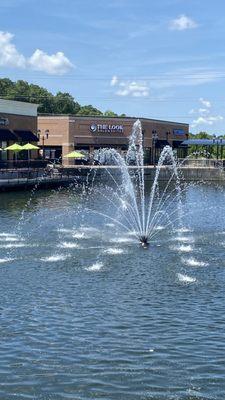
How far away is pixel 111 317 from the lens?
17.3 m

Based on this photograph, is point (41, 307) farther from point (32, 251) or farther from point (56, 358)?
point (32, 251)

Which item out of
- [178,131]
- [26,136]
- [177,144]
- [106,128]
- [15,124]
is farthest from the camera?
[178,131]

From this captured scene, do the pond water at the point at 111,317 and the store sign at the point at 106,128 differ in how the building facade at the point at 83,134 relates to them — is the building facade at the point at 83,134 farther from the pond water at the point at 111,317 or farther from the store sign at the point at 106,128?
the pond water at the point at 111,317

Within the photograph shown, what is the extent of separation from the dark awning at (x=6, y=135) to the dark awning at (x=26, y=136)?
1372 millimetres

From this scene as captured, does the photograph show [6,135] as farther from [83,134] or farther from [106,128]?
[106,128]

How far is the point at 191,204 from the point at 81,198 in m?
11.3

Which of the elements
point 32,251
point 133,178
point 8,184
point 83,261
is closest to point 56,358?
point 83,261

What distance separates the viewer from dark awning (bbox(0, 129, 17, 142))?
77812 mm

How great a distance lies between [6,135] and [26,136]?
457cm

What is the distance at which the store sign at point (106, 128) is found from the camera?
104562 mm

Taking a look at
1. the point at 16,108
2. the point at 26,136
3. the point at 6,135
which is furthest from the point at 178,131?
the point at 6,135

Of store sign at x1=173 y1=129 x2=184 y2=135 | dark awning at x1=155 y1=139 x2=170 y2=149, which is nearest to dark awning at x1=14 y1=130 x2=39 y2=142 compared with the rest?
dark awning at x1=155 y1=139 x2=170 y2=149

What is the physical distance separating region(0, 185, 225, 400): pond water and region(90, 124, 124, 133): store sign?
239 ft

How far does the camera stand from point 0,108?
78312mm
